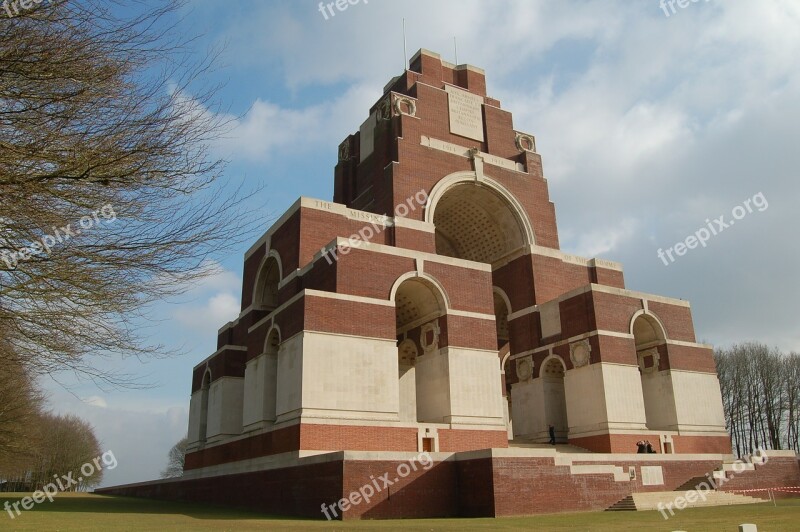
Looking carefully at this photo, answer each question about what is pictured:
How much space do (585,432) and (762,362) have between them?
29878 mm

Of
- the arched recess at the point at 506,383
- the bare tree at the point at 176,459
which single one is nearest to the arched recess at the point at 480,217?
the arched recess at the point at 506,383

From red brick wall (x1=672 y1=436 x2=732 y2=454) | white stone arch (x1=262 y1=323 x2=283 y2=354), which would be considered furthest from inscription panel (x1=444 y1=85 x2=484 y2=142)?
red brick wall (x1=672 y1=436 x2=732 y2=454)

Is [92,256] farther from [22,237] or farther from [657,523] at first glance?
[657,523]

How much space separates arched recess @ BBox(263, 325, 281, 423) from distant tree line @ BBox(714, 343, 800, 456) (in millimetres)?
39278

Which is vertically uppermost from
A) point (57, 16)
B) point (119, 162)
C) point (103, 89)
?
point (57, 16)

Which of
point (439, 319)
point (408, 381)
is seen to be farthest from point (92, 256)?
point (408, 381)

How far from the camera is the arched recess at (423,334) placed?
2430 cm

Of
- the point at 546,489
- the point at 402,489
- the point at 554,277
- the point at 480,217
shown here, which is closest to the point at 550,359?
the point at 554,277

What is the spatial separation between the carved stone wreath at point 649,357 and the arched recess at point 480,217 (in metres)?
7.56

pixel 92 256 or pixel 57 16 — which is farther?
pixel 92 256

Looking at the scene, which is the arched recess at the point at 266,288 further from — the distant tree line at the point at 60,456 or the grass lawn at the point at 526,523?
the distant tree line at the point at 60,456

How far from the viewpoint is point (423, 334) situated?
25.8 metres

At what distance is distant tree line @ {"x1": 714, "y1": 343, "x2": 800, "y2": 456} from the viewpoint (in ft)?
159

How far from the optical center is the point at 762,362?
49.2 metres
